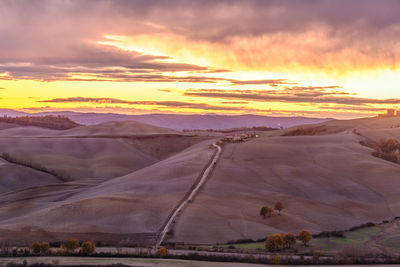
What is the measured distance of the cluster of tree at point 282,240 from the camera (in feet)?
152

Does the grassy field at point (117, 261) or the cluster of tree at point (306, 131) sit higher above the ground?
the grassy field at point (117, 261)

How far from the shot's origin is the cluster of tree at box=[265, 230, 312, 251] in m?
46.4

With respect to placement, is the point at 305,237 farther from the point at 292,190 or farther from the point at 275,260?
the point at 292,190

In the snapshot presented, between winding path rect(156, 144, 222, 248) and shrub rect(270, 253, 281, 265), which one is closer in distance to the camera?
shrub rect(270, 253, 281, 265)

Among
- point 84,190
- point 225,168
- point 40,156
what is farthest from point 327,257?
point 40,156

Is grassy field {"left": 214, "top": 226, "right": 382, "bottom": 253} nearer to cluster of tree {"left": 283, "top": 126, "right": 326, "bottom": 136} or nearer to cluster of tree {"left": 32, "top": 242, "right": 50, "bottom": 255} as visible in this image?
cluster of tree {"left": 32, "top": 242, "right": 50, "bottom": 255}

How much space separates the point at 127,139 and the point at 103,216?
132056 mm

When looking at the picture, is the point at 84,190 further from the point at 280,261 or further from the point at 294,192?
the point at 280,261

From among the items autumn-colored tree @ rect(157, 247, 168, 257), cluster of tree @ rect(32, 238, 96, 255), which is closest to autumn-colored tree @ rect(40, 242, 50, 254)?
cluster of tree @ rect(32, 238, 96, 255)

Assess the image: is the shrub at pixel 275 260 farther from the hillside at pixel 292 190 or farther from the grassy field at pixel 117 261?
the hillside at pixel 292 190

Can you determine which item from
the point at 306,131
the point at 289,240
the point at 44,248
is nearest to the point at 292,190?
the point at 289,240

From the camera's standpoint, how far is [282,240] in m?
46.9

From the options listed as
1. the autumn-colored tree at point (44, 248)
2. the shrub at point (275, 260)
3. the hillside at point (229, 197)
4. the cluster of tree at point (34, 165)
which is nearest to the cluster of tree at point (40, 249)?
the autumn-colored tree at point (44, 248)

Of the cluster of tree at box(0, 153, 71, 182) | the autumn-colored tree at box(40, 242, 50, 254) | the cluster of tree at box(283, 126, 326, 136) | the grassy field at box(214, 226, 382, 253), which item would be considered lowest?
the cluster of tree at box(0, 153, 71, 182)
